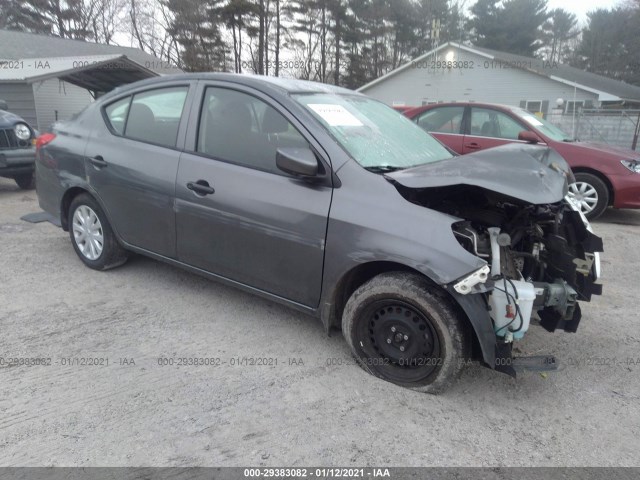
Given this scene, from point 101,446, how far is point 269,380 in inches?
36.8

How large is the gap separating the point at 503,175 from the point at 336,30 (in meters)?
34.3

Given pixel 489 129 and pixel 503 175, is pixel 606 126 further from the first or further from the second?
pixel 503 175

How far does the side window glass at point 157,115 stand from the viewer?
11.5 feet

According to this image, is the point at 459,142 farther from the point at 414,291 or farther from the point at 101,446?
the point at 101,446

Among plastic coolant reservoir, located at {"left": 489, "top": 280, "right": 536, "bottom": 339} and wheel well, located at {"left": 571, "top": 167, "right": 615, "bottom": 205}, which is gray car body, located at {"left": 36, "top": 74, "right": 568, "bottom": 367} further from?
wheel well, located at {"left": 571, "top": 167, "right": 615, "bottom": 205}

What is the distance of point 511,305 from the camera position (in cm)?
244

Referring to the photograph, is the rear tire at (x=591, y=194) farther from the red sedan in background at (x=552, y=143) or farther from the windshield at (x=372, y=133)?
the windshield at (x=372, y=133)

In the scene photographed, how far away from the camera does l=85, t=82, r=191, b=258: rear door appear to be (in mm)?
3475

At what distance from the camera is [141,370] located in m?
2.84

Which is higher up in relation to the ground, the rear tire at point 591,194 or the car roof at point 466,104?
the car roof at point 466,104

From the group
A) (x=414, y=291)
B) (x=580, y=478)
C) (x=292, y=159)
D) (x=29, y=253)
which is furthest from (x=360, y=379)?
(x=29, y=253)

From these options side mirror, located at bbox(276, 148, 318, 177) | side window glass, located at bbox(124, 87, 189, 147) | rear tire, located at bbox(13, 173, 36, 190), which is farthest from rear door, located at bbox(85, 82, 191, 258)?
rear tire, located at bbox(13, 173, 36, 190)

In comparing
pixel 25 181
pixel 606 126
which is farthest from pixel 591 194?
pixel 606 126

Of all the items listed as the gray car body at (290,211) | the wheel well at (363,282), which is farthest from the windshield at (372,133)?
the wheel well at (363,282)
